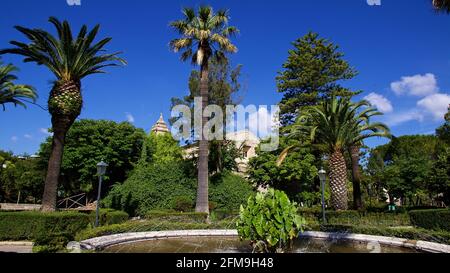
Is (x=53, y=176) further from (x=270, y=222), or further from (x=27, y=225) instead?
(x=270, y=222)

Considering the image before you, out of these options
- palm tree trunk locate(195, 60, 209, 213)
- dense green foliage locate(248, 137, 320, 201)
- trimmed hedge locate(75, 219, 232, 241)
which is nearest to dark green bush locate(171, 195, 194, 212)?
palm tree trunk locate(195, 60, 209, 213)

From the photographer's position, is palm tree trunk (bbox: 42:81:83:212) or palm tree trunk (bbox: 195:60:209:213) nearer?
palm tree trunk (bbox: 42:81:83:212)

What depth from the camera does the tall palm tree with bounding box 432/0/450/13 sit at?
40.3ft

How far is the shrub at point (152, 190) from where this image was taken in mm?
24875

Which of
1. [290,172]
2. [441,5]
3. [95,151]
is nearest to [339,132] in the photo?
[441,5]

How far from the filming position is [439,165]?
23.6 m

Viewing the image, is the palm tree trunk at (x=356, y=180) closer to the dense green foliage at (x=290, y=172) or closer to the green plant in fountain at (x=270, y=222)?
the dense green foliage at (x=290, y=172)

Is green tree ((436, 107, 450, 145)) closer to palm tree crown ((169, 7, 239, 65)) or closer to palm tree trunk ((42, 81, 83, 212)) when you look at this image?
palm tree crown ((169, 7, 239, 65))

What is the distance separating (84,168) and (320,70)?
24281 millimetres

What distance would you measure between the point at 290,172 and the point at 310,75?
33.3 ft

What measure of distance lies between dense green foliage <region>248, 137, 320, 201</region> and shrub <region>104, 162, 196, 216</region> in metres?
6.43

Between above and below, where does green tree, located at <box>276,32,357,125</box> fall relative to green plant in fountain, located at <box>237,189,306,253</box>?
above

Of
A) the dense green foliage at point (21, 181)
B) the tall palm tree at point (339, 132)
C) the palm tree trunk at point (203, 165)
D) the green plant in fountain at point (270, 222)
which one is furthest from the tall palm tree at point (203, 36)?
the dense green foliage at point (21, 181)

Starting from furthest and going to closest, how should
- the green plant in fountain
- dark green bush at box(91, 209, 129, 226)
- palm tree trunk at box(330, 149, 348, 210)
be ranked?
palm tree trunk at box(330, 149, 348, 210) → dark green bush at box(91, 209, 129, 226) → the green plant in fountain
